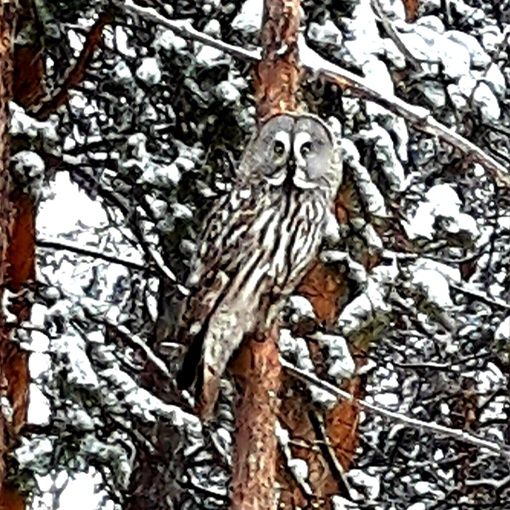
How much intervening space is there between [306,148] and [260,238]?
0.28 m

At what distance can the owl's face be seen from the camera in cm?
358

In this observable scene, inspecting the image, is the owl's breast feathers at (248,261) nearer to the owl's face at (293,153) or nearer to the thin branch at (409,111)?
the owl's face at (293,153)

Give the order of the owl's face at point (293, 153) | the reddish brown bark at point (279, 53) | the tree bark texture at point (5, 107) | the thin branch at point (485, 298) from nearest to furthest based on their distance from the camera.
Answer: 1. the reddish brown bark at point (279, 53)
2. the owl's face at point (293, 153)
3. the tree bark texture at point (5, 107)
4. the thin branch at point (485, 298)

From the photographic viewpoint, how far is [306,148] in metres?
3.73

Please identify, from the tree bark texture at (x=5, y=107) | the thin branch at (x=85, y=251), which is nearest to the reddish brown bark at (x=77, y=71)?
the thin branch at (x=85, y=251)

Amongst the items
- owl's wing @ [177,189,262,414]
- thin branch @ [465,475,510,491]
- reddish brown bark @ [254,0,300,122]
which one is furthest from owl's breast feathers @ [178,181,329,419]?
thin branch @ [465,475,510,491]

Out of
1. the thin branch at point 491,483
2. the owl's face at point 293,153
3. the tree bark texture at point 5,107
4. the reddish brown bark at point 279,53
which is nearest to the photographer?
the reddish brown bark at point 279,53

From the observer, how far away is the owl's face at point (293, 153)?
3582 mm

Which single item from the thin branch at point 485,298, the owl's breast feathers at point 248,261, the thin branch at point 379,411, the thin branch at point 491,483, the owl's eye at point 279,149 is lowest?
the thin branch at point 379,411

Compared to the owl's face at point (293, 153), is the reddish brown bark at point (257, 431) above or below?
below

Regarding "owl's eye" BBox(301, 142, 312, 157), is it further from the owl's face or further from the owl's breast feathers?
the owl's breast feathers

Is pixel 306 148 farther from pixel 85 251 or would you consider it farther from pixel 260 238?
pixel 85 251

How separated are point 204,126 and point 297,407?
4.24 feet

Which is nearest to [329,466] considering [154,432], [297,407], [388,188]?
[297,407]
